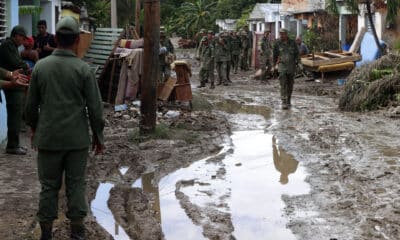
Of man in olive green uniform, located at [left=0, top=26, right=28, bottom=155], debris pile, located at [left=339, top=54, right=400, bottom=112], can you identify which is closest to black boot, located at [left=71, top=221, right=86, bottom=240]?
man in olive green uniform, located at [left=0, top=26, right=28, bottom=155]

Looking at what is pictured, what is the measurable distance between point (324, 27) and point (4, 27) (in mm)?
17148

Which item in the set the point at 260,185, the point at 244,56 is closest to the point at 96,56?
the point at 260,185

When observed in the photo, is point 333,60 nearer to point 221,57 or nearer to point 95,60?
point 221,57

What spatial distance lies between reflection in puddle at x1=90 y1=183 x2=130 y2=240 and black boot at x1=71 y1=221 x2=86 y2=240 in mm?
448

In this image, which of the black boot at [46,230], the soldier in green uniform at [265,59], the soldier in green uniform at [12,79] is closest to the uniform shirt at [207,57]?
the soldier in green uniform at [265,59]

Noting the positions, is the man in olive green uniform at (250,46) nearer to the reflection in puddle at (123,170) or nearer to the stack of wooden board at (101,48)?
the stack of wooden board at (101,48)

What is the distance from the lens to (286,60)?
541 inches

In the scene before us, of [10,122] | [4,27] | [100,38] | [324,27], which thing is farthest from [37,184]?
[324,27]

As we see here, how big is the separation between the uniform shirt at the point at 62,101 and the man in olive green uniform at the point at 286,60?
373 inches

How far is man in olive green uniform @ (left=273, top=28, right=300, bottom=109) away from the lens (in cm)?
1373

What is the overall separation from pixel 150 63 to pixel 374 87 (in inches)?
216

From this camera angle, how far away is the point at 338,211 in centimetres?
583

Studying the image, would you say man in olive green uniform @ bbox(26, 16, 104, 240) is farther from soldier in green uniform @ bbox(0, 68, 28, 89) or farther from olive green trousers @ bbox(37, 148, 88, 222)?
soldier in green uniform @ bbox(0, 68, 28, 89)

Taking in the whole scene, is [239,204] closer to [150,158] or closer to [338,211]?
[338,211]
